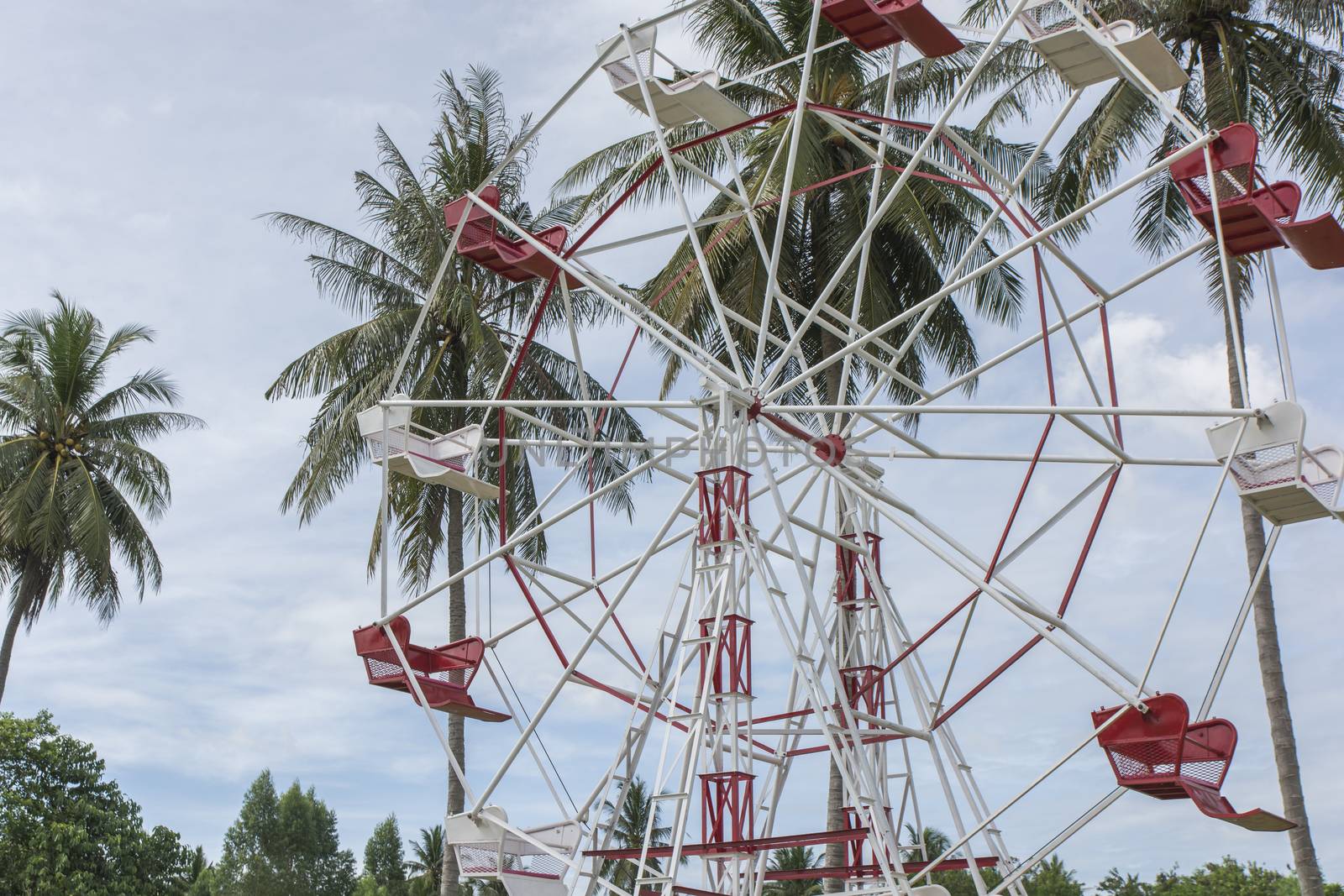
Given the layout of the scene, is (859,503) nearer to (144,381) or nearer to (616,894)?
(616,894)

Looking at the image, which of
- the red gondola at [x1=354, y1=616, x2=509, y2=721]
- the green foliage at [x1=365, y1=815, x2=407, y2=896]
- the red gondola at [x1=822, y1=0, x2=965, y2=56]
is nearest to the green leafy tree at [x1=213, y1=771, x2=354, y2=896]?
the green foliage at [x1=365, y1=815, x2=407, y2=896]

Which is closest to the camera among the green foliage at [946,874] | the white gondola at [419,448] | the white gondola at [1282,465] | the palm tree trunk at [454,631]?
the white gondola at [1282,465]

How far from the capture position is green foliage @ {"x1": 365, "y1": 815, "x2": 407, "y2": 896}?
55.0 meters

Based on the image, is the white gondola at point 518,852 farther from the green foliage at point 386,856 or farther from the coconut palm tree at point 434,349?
the green foliage at point 386,856

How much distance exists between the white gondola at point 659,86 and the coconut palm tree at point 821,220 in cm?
678

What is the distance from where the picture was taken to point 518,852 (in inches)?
550

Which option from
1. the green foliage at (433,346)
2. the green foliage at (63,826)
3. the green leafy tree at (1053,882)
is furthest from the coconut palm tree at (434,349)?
the green leafy tree at (1053,882)

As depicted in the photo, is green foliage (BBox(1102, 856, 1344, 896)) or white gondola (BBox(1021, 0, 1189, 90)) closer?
white gondola (BBox(1021, 0, 1189, 90))

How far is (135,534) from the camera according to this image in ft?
107

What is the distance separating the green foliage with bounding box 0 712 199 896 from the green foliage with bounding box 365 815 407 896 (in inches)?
813

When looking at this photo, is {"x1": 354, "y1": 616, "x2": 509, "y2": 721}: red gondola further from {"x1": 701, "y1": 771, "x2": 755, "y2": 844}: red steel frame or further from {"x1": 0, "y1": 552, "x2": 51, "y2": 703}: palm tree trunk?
{"x1": 0, "y1": 552, "x2": 51, "y2": 703}: palm tree trunk

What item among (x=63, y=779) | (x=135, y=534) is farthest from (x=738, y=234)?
(x=63, y=779)

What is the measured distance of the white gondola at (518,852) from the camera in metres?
13.8

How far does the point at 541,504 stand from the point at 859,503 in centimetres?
350
